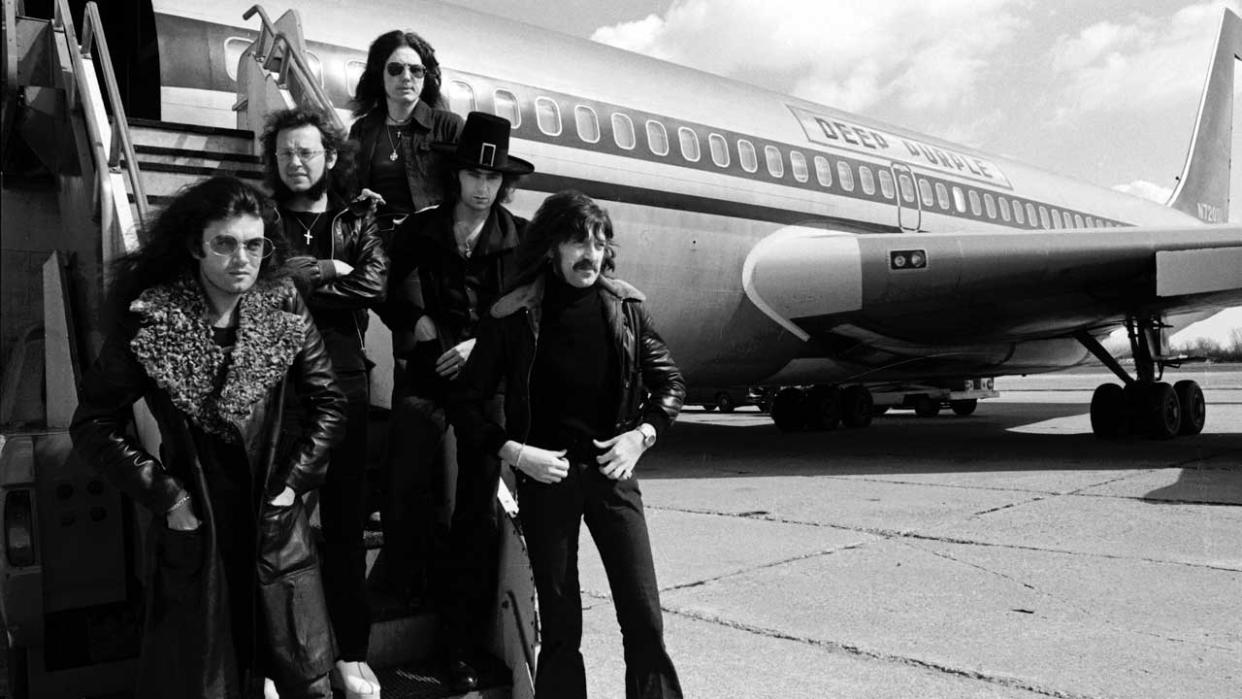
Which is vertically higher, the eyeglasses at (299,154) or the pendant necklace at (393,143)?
the pendant necklace at (393,143)

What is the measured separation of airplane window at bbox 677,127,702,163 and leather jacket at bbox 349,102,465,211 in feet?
17.4

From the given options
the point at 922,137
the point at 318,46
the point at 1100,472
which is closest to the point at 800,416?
the point at 922,137

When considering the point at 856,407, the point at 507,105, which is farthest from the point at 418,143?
the point at 856,407

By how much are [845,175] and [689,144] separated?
2494mm

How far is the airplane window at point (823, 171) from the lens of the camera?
33.2 feet

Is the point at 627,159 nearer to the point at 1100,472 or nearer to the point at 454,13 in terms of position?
the point at 454,13

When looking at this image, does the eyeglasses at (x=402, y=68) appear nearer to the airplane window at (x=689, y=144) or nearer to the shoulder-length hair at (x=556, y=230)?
the shoulder-length hair at (x=556, y=230)

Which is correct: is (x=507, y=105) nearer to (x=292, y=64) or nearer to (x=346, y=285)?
(x=292, y=64)

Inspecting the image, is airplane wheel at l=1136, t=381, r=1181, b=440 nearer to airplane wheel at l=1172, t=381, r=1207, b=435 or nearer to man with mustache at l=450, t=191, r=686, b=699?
airplane wheel at l=1172, t=381, r=1207, b=435

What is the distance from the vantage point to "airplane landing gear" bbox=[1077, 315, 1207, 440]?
Answer: 1152 centimetres

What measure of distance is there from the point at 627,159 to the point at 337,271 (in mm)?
5568

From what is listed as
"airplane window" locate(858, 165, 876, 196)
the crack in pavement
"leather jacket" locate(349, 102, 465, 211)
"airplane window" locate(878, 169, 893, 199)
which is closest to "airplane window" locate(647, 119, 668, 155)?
"airplane window" locate(858, 165, 876, 196)

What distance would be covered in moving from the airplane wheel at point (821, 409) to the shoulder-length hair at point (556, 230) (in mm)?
12871

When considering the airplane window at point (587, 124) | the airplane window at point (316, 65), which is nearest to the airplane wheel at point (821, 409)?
the airplane window at point (587, 124)
